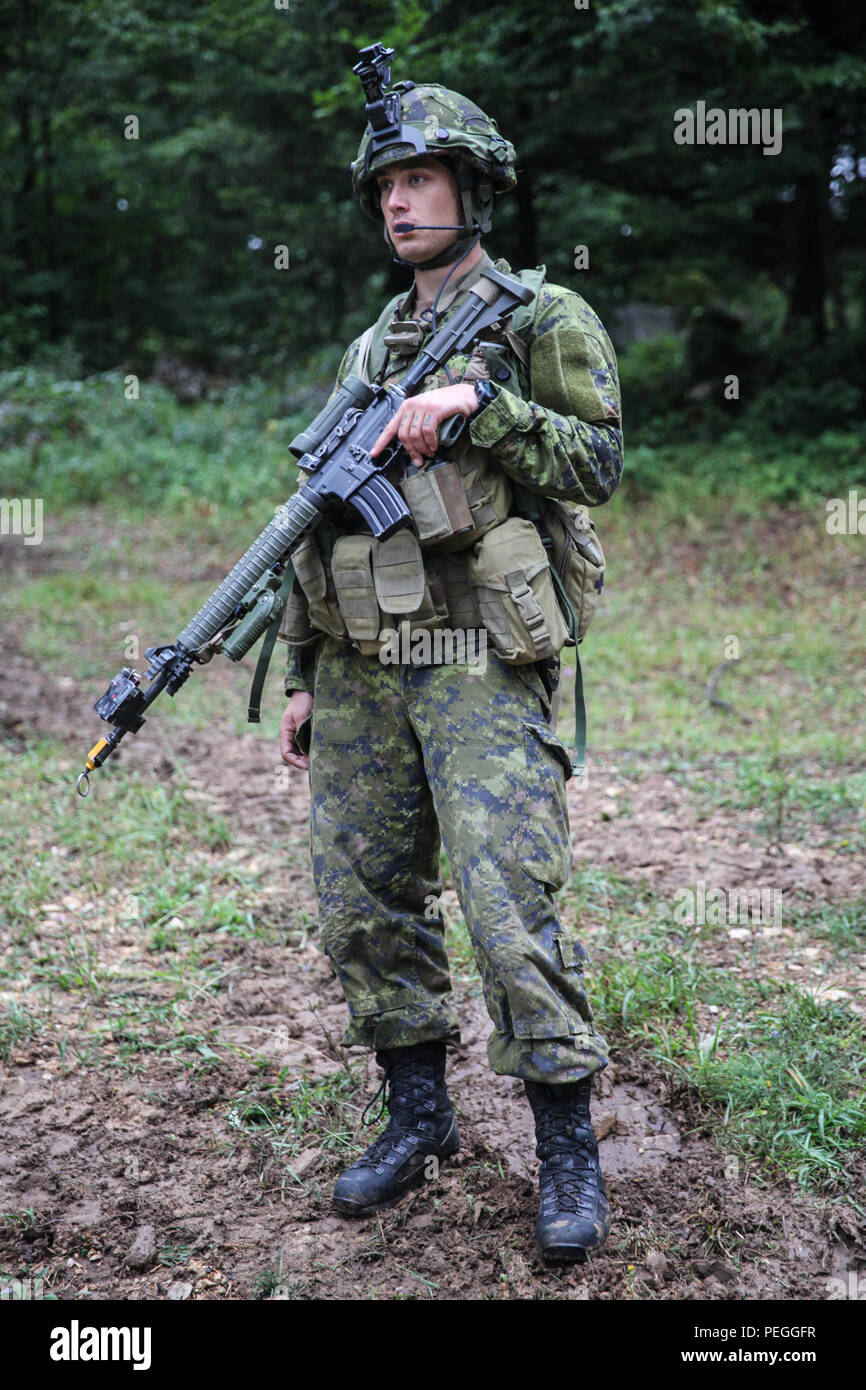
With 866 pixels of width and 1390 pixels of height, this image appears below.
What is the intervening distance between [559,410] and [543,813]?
871 millimetres

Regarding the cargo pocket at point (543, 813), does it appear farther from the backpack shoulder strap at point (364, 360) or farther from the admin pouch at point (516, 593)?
the backpack shoulder strap at point (364, 360)

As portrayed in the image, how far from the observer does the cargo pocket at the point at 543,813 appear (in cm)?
232

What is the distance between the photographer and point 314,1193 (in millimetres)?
2668

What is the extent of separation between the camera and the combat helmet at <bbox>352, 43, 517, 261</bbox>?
240 cm

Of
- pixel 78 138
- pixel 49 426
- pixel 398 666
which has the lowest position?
pixel 398 666

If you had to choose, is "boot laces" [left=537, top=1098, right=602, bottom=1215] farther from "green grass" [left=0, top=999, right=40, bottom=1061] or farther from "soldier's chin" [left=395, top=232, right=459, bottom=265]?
"soldier's chin" [left=395, top=232, right=459, bottom=265]

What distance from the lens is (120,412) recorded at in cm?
1295

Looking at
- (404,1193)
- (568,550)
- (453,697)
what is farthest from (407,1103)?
(568,550)

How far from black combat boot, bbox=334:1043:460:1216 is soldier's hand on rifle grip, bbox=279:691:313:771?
738mm

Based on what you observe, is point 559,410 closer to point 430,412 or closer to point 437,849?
point 430,412

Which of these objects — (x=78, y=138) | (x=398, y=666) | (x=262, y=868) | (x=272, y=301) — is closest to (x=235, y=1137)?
(x=398, y=666)

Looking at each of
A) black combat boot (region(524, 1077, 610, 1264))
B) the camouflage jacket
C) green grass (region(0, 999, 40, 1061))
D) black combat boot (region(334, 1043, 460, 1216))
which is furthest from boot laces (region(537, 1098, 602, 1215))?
green grass (region(0, 999, 40, 1061))

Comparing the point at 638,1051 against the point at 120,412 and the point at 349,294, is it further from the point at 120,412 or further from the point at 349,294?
the point at 349,294
